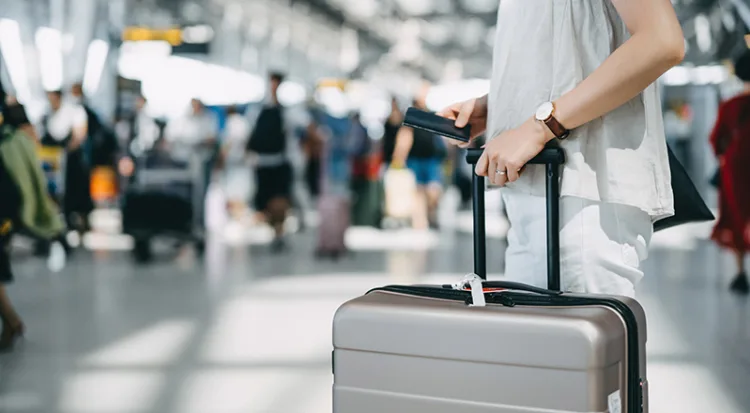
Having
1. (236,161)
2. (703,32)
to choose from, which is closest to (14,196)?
(236,161)

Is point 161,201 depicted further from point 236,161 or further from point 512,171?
point 512,171

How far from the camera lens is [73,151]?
11.6m

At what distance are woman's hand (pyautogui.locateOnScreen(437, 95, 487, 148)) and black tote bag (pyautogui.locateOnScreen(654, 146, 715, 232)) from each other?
0.40 meters

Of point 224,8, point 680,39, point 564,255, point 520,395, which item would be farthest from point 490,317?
point 224,8

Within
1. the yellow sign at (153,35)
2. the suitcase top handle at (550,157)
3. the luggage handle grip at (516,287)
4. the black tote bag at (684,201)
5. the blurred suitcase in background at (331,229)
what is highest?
the yellow sign at (153,35)

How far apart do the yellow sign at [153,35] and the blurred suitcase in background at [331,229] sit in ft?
30.6

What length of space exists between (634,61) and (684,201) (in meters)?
0.38

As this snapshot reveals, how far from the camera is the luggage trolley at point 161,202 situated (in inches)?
389

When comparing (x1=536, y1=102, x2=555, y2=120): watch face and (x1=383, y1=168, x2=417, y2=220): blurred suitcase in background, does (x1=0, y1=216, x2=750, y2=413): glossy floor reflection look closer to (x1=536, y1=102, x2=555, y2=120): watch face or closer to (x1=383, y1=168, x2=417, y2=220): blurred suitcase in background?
(x1=536, y1=102, x2=555, y2=120): watch face

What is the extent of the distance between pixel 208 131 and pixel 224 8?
1744 centimetres

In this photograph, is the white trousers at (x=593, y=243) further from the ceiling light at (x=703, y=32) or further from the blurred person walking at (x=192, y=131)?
the ceiling light at (x=703, y=32)

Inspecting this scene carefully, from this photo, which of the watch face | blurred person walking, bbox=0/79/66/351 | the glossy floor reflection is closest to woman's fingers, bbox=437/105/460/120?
the watch face

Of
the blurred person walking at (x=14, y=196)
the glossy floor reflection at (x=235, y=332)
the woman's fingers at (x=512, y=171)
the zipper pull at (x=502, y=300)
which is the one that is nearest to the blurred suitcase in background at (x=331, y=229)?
the glossy floor reflection at (x=235, y=332)

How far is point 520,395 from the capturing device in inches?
55.9
